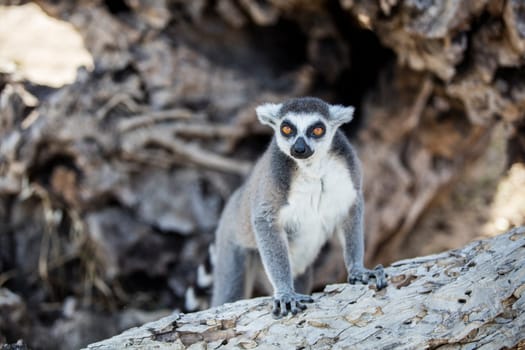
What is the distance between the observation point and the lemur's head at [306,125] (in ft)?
14.7

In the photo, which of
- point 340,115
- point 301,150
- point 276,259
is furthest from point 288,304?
point 340,115

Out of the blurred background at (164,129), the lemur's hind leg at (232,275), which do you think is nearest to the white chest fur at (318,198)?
the lemur's hind leg at (232,275)

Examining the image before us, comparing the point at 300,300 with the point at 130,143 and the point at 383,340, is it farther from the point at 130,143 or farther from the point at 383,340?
the point at 130,143

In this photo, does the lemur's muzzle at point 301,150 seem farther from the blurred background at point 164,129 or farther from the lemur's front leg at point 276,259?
the blurred background at point 164,129

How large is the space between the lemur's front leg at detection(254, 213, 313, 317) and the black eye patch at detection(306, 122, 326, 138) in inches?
28.3

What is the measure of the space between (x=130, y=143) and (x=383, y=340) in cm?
406

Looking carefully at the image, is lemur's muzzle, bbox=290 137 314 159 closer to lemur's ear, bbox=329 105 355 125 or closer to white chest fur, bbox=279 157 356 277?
white chest fur, bbox=279 157 356 277

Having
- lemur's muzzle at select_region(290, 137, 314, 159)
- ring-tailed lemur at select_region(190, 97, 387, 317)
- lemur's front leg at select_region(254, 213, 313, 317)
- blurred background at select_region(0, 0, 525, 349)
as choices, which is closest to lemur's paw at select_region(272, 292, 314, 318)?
lemur's front leg at select_region(254, 213, 313, 317)

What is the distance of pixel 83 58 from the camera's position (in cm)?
704

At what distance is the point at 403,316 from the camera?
3.75 m

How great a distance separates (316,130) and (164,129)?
2833mm

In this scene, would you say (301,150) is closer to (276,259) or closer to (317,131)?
(317,131)

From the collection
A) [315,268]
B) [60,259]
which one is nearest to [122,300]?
[60,259]

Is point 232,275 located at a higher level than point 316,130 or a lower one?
lower
